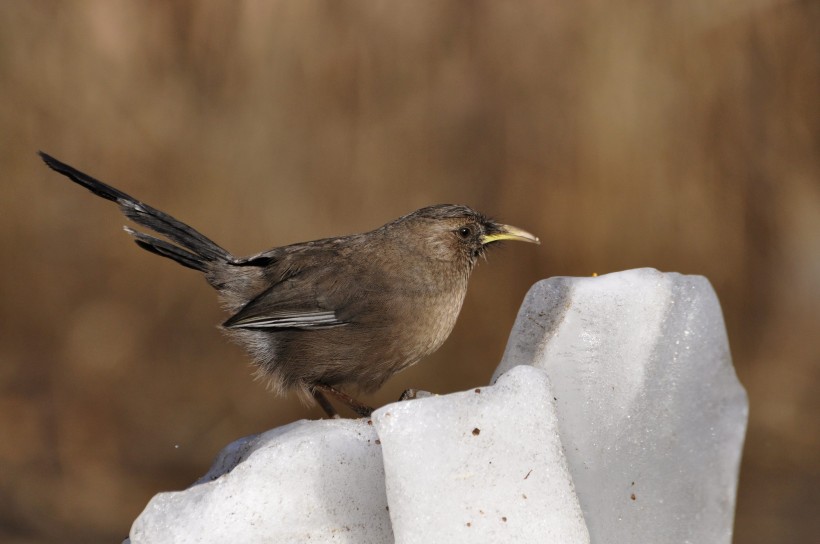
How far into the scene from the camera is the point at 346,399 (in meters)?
2.97

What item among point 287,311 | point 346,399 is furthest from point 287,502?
point 287,311

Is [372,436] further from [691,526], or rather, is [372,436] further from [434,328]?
[434,328]

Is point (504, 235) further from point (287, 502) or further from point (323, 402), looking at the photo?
point (287, 502)

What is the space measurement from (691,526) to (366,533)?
597 millimetres

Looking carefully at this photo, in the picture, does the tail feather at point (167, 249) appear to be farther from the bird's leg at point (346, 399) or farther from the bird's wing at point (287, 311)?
the bird's leg at point (346, 399)

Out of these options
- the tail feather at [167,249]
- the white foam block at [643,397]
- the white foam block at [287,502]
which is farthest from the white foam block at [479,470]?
the tail feather at [167,249]

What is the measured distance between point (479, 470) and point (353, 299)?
133 cm

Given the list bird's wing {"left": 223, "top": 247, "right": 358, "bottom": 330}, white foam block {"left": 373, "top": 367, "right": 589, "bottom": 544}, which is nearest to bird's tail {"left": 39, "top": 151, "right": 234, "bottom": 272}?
bird's wing {"left": 223, "top": 247, "right": 358, "bottom": 330}

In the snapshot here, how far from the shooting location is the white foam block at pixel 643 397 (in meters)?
1.76

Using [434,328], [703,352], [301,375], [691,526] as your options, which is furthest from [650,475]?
[301,375]

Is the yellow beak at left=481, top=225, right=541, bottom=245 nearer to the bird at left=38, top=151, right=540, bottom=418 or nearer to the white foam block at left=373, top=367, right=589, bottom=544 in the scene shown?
the bird at left=38, top=151, right=540, bottom=418

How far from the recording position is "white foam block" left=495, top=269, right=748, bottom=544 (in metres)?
1.76

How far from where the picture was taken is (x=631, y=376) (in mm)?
1957

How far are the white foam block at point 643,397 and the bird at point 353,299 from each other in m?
0.83
